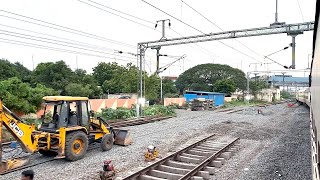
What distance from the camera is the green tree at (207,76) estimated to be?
253 feet

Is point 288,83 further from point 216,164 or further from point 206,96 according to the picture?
point 216,164

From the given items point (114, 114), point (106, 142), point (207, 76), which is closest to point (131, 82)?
point (114, 114)

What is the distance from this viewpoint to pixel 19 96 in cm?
1780

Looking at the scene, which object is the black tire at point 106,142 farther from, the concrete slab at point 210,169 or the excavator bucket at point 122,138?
the concrete slab at point 210,169

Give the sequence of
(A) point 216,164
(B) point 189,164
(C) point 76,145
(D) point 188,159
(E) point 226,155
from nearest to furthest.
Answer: (B) point 189,164
(A) point 216,164
(D) point 188,159
(C) point 76,145
(E) point 226,155

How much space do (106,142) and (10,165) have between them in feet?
12.4

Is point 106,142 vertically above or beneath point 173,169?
above

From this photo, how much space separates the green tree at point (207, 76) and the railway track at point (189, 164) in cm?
6401

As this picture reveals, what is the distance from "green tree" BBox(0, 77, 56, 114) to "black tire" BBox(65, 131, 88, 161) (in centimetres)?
917

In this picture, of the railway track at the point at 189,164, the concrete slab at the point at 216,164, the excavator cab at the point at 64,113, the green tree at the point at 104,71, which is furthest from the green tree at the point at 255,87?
the excavator cab at the point at 64,113

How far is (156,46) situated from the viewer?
25.5 m

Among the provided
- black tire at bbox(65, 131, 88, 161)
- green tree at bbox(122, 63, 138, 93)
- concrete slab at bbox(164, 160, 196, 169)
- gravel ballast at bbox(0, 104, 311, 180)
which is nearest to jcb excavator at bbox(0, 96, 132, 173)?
black tire at bbox(65, 131, 88, 161)

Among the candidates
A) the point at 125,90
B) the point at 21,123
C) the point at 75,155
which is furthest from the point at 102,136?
the point at 125,90

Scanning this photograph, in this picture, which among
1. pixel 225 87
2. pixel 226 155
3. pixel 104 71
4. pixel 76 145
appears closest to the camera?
pixel 76 145
